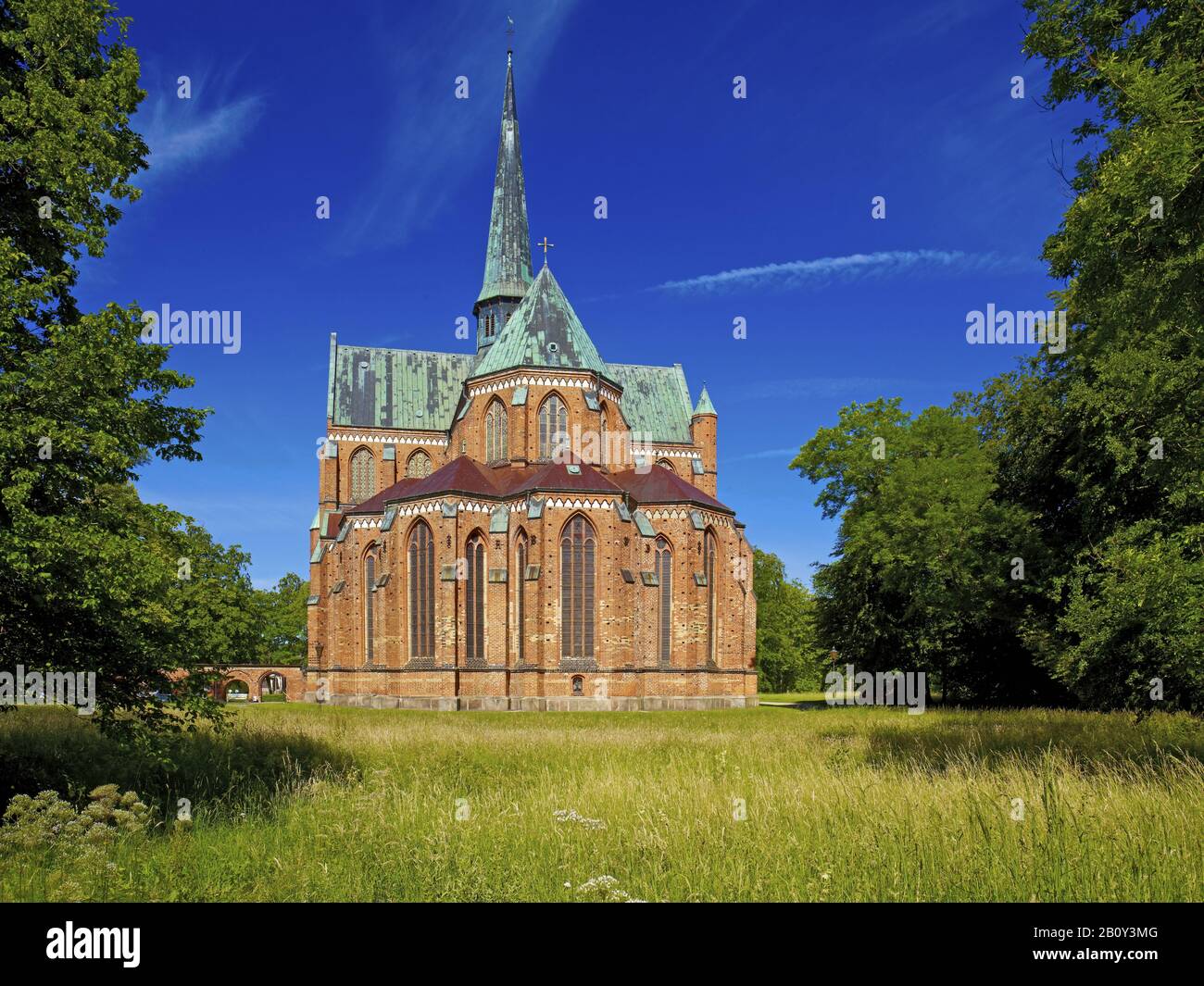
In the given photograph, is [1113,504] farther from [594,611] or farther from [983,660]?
[594,611]

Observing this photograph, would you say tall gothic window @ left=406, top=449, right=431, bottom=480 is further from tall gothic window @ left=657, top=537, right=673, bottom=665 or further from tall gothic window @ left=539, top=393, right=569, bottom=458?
tall gothic window @ left=657, top=537, right=673, bottom=665

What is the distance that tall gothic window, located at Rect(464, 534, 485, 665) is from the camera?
37.2 metres

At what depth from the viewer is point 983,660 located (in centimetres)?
3059

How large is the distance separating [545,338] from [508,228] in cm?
1537

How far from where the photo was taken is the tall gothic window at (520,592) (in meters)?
36.8

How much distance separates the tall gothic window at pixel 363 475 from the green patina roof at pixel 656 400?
16.1 meters

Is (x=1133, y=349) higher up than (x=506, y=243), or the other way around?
(x=506, y=243)

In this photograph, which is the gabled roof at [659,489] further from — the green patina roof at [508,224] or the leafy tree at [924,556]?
the green patina roof at [508,224]

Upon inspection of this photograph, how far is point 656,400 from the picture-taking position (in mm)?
56969

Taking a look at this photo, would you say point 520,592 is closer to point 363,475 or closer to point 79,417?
point 363,475

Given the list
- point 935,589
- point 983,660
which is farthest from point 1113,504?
point 983,660

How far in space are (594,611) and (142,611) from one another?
29.7m

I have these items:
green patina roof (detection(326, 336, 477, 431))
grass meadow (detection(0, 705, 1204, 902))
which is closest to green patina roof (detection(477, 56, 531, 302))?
green patina roof (detection(326, 336, 477, 431))

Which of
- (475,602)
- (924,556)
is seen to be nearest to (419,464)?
(475,602)
